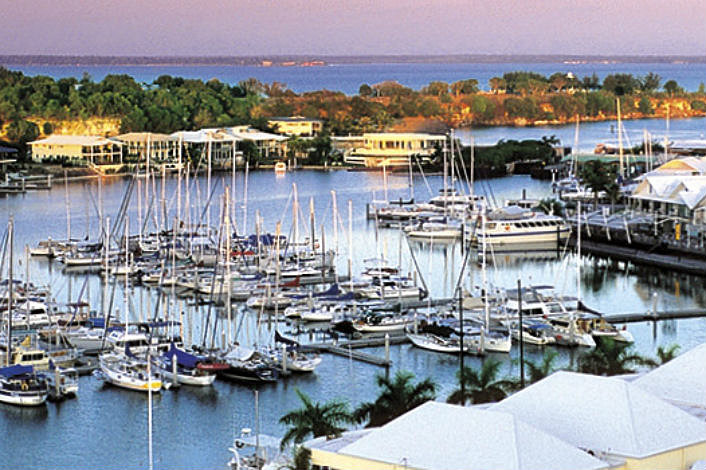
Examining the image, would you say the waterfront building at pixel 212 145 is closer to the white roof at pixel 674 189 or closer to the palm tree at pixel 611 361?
the white roof at pixel 674 189

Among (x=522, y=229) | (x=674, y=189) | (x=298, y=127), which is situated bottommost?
(x=522, y=229)

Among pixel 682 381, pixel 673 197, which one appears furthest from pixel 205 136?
pixel 682 381

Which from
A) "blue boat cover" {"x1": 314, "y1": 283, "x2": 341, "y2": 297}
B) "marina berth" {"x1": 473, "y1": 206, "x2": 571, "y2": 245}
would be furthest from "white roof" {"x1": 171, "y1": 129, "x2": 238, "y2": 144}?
"blue boat cover" {"x1": 314, "y1": 283, "x2": 341, "y2": 297}

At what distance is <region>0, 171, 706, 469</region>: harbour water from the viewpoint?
1540 cm

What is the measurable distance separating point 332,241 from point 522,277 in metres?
4.49

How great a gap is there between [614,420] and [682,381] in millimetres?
1696

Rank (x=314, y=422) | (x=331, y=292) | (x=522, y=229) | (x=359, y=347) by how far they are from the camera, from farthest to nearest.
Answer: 1. (x=522, y=229)
2. (x=331, y=292)
3. (x=359, y=347)
4. (x=314, y=422)

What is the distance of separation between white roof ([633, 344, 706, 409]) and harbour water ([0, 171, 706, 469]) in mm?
3646

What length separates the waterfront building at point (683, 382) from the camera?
1298cm

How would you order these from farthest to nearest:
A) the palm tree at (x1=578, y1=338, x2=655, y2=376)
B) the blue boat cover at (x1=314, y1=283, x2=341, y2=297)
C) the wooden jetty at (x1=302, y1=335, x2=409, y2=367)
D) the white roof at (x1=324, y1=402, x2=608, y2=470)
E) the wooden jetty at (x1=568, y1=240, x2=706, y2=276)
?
the wooden jetty at (x1=568, y1=240, x2=706, y2=276), the blue boat cover at (x1=314, y1=283, x2=341, y2=297), the wooden jetty at (x1=302, y1=335, x2=409, y2=367), the palm tree at (x1=578, y1=338, x2=655, y2=376), the white roof at (x1=324, y1=402, x2=608, y2=470)

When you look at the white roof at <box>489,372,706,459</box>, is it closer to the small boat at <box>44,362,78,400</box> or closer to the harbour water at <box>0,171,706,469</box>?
the harbour water at <box>0,171,706,469</box>

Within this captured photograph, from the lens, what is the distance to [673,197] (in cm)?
2920

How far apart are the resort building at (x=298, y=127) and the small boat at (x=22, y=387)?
Result: 39.2 metres

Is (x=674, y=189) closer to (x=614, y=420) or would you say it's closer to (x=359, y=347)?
(x=359, y=347)
